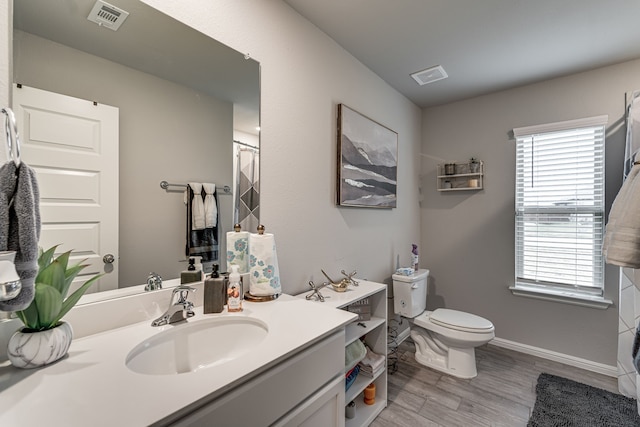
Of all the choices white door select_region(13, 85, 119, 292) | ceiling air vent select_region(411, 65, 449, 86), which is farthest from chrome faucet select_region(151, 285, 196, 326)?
ceiling air vent select_region(411, 65, 449, 86)

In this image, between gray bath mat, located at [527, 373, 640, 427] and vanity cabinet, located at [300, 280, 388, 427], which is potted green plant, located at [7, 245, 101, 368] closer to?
vanity cabinet, located at [300, 280, 388, 427]

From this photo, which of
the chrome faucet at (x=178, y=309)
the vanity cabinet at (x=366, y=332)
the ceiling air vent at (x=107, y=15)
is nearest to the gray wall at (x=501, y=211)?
the vanity cabinet at (x=366, y=332)

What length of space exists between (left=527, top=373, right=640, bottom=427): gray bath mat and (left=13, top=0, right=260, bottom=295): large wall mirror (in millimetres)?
2173

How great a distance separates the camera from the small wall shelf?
278cm

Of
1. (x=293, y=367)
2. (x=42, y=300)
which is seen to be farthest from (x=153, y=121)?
(x=293, y=367)

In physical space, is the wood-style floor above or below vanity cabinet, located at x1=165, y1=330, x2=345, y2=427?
below

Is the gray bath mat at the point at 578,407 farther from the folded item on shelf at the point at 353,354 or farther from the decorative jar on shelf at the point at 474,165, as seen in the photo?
the decorative jar on shelf at the point at 474,165

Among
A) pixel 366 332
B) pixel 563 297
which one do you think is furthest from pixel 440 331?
pixel 563 297

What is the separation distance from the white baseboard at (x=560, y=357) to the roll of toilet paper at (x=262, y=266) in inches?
98.5

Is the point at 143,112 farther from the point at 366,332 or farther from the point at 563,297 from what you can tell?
the point at 563,297

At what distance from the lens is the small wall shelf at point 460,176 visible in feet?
9.11

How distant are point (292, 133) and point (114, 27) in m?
0.89

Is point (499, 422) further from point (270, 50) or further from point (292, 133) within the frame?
point (270, 50)

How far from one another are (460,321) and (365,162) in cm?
144
